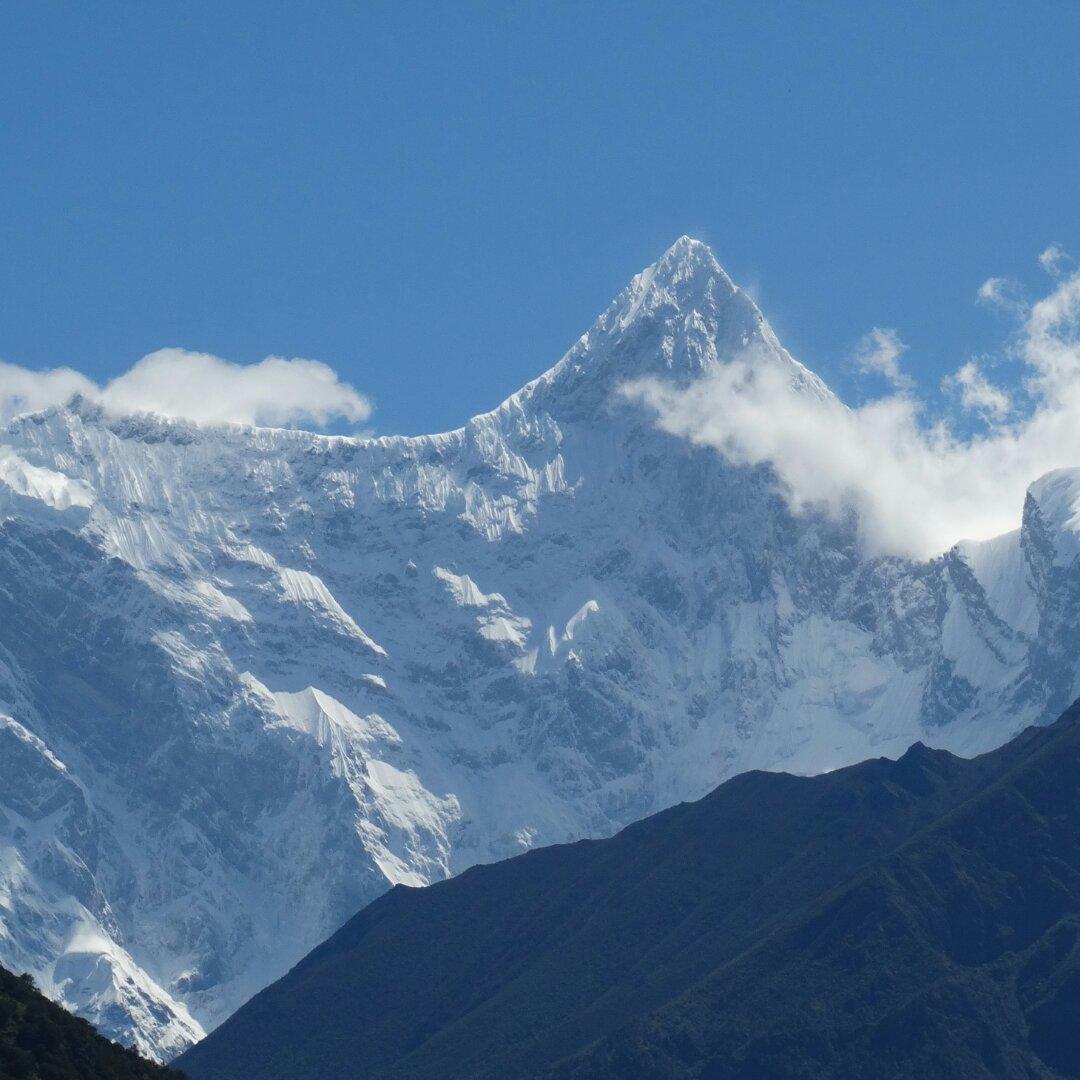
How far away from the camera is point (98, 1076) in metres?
131

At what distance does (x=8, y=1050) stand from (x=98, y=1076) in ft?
14.3

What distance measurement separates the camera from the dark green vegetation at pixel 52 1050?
128625mm

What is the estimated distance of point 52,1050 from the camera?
131250mm

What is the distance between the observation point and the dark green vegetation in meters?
129

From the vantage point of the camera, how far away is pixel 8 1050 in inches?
5069
